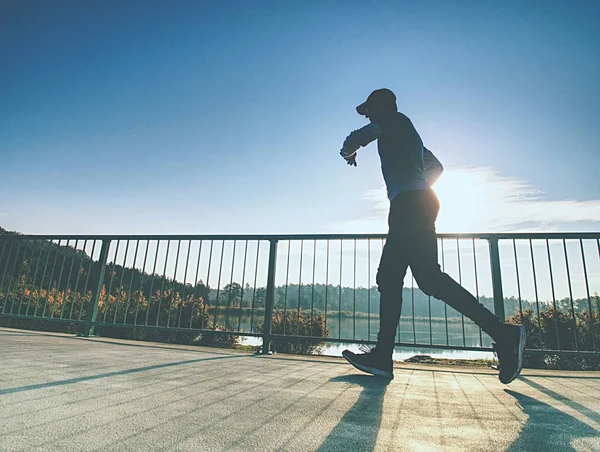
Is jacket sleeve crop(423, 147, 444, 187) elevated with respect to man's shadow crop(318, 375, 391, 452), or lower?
elevated

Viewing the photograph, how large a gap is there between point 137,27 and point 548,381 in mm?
11612

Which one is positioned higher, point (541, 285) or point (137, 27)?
point (137, 27)

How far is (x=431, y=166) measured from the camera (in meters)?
2.45

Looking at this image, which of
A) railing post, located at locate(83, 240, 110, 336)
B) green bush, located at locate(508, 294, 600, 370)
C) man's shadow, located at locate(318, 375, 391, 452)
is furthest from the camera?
green bush, located at locate(508, 294, 600, 370)

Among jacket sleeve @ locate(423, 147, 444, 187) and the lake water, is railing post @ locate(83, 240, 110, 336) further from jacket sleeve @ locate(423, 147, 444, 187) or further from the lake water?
jacket sleeve @ locate(423, 147, 444, 187)

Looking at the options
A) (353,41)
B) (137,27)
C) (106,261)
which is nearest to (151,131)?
(137,27)

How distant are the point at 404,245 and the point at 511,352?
818 millimetres

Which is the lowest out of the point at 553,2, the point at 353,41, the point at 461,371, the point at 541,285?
the point at 461,371

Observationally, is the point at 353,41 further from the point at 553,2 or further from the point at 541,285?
the point at 541,285

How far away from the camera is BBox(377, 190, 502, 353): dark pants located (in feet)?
6.24

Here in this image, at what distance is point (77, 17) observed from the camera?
840 centimetres

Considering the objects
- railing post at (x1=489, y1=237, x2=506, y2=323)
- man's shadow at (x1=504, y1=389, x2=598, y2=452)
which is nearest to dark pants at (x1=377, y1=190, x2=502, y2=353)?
man's shadow at (x1=504, y1=389, x2=598, y2=452)

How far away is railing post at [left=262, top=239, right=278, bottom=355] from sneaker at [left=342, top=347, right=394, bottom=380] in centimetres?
149

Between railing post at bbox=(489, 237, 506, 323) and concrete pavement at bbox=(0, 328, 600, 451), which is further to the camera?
railing post at bbox=(489, 237, 506, 323)
